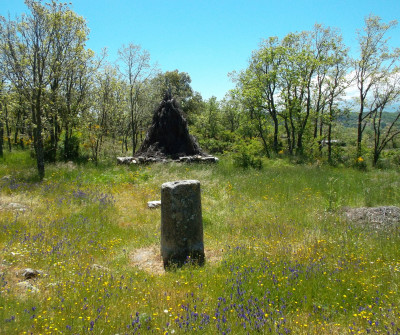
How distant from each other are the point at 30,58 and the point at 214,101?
2744cm

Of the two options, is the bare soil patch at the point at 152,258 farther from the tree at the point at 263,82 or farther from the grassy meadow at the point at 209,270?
the tree at the point at 263,82

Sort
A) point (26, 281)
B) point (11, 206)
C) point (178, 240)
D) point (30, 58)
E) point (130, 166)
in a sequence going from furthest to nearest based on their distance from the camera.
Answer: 1. point (130, 166)
2. point (30, 58)
3. point (11, 206)
4. point (178, 240)
5. point (26, 281)

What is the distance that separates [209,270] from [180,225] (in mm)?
1016

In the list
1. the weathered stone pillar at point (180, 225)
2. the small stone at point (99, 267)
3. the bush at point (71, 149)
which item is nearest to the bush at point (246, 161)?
the bush at point (71, 149)

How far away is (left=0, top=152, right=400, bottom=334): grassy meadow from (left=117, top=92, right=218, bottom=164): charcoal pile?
8.65 metres

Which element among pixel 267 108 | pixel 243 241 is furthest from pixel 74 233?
pixel 267 108

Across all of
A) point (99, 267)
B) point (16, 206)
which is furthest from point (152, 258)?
point (16, 206)

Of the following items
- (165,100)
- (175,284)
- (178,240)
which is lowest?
(175,284)

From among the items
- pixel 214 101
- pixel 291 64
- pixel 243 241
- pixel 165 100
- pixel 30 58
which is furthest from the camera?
pixel 214 101

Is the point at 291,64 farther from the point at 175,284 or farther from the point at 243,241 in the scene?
the point at 175,284

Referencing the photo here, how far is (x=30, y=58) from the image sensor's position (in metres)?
12.6

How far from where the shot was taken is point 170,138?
64.3ft

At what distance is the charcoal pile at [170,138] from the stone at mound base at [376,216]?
11327mm

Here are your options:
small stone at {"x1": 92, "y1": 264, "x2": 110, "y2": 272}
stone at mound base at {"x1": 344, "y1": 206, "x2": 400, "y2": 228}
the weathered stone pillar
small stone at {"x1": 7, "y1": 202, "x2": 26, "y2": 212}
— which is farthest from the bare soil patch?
small stone at {"x1": 7, "y1": 202, "x2": 26, "y2": 212}
